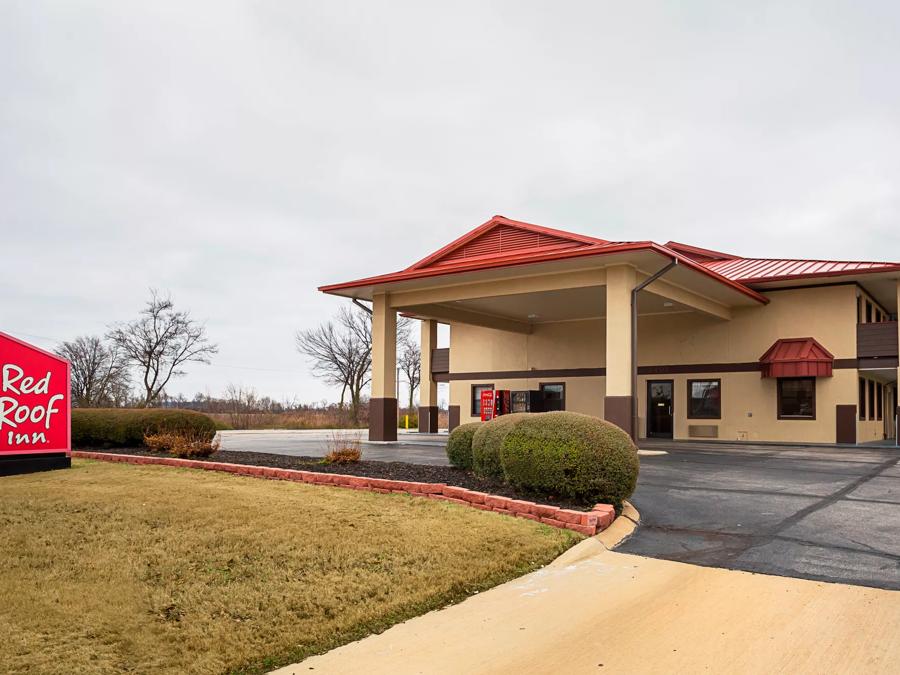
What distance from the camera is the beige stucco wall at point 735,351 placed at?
77.6ft

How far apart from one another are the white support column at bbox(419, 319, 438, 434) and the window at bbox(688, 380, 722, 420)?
1326cm

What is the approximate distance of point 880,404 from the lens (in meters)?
28.4

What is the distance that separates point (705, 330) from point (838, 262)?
16.6 ft

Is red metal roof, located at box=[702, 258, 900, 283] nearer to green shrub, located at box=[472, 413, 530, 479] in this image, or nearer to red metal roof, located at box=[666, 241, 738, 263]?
red metal roof, located at box=[666, 241, 738, 263]

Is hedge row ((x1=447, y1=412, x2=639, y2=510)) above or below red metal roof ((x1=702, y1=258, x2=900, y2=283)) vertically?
below

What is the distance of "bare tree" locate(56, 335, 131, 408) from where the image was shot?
4453 centimetres

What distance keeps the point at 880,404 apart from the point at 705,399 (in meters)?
8.07

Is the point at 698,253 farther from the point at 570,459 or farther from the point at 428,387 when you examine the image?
the point at 570,459

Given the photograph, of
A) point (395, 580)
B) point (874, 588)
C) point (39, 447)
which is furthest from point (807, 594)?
point (39, 447)

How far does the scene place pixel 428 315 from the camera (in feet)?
90.1

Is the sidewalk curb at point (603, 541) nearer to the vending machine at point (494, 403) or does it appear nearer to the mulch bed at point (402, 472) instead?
the mulch bed at point (402, 472)

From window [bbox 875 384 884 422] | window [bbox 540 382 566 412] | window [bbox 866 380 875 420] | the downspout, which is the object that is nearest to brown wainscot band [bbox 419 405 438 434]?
window [bbox 540 382 566 412]

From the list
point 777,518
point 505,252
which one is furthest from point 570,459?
point 505,252

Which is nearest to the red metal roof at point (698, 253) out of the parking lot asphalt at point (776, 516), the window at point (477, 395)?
A: the window at point (477, 395)
